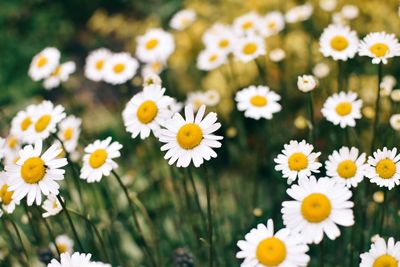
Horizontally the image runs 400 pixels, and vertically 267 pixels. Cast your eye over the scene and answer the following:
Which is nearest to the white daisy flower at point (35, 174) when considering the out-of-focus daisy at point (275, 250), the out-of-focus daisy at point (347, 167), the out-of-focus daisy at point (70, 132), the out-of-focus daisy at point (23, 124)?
the out-of-focus daisy at point (23, 124)

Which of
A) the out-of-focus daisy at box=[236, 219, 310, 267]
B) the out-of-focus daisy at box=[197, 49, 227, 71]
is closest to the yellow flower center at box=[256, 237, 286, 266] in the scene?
the out-of-focus daisy at box=[236, 219, 310, 267]

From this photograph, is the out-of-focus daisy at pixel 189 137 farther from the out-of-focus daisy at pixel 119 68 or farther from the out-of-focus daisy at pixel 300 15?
the out-of-focus daisy at pixel 300 15

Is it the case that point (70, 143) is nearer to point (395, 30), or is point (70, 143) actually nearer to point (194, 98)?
point (194, 98)

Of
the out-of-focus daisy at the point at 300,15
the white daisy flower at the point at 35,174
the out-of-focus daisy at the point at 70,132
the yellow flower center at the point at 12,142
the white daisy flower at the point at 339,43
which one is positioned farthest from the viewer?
the out-of-focus daisy at the point at 300,15

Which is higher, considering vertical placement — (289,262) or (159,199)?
(159,199)

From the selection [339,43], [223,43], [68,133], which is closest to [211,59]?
[223,43]

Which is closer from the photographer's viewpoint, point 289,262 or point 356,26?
point 289,262

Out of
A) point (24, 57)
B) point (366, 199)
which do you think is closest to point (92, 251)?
point (366, 199)

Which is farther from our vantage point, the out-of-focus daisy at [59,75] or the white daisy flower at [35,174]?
the out-of-focus daisy at [59,75]

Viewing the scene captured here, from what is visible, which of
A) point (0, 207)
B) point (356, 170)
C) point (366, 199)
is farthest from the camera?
point (366, 199)
